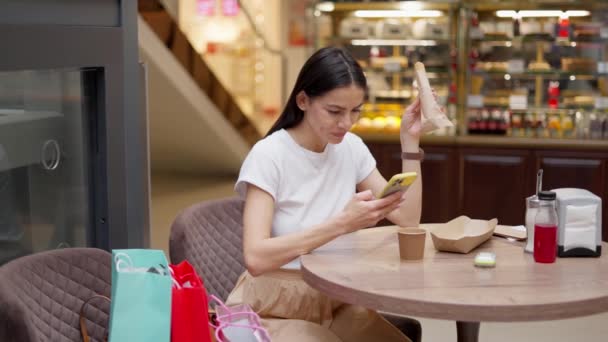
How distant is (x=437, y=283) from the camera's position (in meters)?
2.19

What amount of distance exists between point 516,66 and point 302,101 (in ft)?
13.5

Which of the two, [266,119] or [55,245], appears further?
[266,119]

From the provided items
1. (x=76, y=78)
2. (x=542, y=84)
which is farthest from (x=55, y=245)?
(x=542, y=84)

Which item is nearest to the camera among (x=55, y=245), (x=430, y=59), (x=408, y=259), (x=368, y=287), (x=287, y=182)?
(x=368, y=287)

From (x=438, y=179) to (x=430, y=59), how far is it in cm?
95

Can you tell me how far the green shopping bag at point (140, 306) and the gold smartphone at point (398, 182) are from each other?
0.64 meters

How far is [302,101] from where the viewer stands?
8.70 feet

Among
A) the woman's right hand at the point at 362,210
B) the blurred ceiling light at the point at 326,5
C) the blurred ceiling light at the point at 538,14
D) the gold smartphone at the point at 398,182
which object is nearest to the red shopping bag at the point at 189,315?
the woman's right hand at the point at 362,210

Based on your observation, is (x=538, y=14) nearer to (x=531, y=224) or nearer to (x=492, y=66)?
(x=492, y=66)

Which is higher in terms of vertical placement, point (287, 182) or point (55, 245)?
point (287, 182)

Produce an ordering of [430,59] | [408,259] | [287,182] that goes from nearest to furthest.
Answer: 1. [408,259]
2. [287,182]
3. [430,59]

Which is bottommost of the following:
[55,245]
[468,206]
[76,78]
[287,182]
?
[468,206]

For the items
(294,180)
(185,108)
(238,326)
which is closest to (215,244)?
(294,180)

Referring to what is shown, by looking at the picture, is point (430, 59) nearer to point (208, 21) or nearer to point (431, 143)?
point (431, 143)
